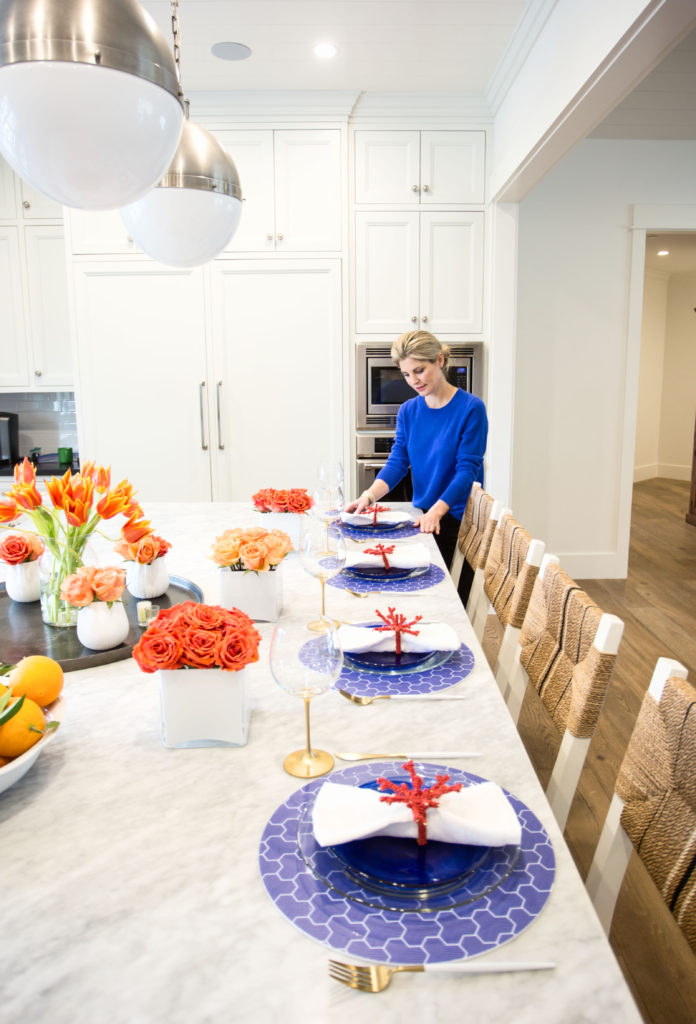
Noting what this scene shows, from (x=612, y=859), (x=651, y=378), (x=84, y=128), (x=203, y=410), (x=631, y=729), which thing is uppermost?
(x=84, y=128)

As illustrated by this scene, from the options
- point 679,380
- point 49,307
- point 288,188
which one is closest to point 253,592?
point 288,188

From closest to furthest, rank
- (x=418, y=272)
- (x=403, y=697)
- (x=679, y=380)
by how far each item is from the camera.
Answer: (x=403, y=697) < (x=418, y=272) < (x=679, y=380)

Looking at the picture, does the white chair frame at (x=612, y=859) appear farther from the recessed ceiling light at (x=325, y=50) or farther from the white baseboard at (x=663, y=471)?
the white baseboard at (x=663, y=471)

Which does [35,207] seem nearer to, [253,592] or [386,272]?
[386,272]

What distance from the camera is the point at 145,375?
154 inches

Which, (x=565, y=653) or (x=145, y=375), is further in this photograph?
(x=145, y=375)

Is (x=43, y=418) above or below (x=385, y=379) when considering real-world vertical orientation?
below

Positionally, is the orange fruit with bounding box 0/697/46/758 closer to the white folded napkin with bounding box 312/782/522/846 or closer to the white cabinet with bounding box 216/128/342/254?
the white folded napkin with bounding box 312/782/522/846

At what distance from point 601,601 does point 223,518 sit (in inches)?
96.6

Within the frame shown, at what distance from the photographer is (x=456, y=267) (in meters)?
3.86

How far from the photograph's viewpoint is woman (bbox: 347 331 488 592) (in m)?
2.65

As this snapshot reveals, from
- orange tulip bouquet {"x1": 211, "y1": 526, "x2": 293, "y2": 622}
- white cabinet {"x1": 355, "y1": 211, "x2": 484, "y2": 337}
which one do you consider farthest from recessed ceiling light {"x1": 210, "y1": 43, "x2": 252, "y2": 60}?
orange tulip bouquet {"x1": 211, "y1": 526, "x2": 293, "y2": 622}

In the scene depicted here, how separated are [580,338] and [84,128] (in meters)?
3.75

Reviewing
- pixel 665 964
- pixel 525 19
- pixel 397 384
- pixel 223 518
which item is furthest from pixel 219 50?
pixel 665 964
